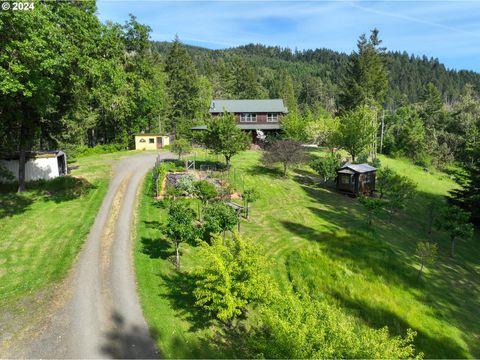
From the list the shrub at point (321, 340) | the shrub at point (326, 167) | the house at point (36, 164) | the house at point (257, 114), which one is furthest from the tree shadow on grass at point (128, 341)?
the house at point (257, 114)

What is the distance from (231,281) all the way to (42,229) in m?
14.2

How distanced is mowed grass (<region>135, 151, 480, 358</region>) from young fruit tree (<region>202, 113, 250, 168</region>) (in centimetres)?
656

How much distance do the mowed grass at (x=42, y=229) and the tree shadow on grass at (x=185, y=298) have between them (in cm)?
529

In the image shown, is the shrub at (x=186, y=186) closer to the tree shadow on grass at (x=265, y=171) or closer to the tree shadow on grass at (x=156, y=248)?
the tree shadow on grass at (x=156, y=248)

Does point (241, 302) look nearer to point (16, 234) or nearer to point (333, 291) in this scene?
point (333, 291)

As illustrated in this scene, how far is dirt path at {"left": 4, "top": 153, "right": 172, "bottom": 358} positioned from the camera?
11477 millimetres

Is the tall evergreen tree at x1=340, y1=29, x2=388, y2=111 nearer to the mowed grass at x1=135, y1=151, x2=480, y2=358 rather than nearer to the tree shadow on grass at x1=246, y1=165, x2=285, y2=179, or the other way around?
the tree shadow on grass at x1=246, y1=165, x2=285, y2=179

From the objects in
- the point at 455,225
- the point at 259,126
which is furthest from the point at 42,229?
the point at 259,126

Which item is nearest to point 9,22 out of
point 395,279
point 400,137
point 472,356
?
point 395,279

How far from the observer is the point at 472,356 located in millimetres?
14602

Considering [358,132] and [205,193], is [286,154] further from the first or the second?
[205,193]

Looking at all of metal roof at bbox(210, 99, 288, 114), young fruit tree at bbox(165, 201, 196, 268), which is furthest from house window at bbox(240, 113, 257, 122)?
young fruit tree at bbox(165, 201, 196, 268)

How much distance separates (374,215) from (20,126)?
1203 inches

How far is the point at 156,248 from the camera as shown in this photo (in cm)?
1923
